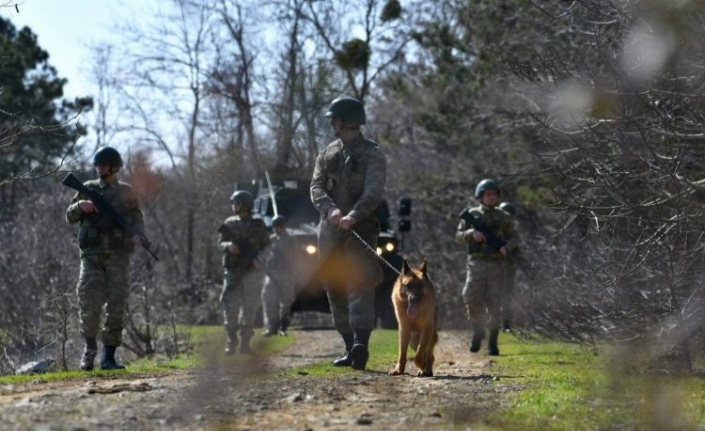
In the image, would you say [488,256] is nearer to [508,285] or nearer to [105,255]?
[508,285]

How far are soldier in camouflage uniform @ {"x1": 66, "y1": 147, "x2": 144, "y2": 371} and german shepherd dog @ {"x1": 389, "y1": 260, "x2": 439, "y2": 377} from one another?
115 inches

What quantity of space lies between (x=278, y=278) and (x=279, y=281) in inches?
10.0

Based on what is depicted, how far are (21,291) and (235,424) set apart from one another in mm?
→ 18399

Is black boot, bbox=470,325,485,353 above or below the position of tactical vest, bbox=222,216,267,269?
below

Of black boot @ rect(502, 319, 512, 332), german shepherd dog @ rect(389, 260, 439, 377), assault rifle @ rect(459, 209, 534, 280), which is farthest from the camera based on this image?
black boot @ rect(502, 319, 512, 332)

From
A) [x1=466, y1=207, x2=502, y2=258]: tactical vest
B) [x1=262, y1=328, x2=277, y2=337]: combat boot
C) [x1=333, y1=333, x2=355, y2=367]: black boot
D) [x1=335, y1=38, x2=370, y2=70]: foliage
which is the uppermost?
[x1=335, y1=38, x2=370, y2=70]: foliage

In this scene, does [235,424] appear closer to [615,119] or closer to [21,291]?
[615,119]

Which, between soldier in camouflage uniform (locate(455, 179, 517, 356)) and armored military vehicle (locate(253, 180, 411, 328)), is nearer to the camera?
soldier in camouflage uniform (locate(455, 179, 517, 356))

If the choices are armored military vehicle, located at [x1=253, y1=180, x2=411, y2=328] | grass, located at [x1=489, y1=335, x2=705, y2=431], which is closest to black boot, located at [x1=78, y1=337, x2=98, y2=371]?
grass, located at [x1=489, y1=335, x2=705, y2=431]

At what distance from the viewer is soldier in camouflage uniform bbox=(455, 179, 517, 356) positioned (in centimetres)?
1698

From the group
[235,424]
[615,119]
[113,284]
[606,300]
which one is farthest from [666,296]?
[235,424]

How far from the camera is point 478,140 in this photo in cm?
3400

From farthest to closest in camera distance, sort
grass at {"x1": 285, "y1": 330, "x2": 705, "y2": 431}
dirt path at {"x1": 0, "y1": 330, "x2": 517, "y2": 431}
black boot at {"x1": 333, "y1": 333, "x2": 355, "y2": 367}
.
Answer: black boot at {"x1": 333, "y1": 333, "x2": 355, "y2": 367}, grass at {"x1": 285, "y1": 330, "x2": 705, "y2": 431}, dirt path at {"x1": 0, "y1": 330, "x2": 517, "y2": 431}

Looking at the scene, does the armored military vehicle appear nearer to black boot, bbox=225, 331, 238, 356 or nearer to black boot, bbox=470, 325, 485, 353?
black boot, bbox=225, 331, 238, 356
